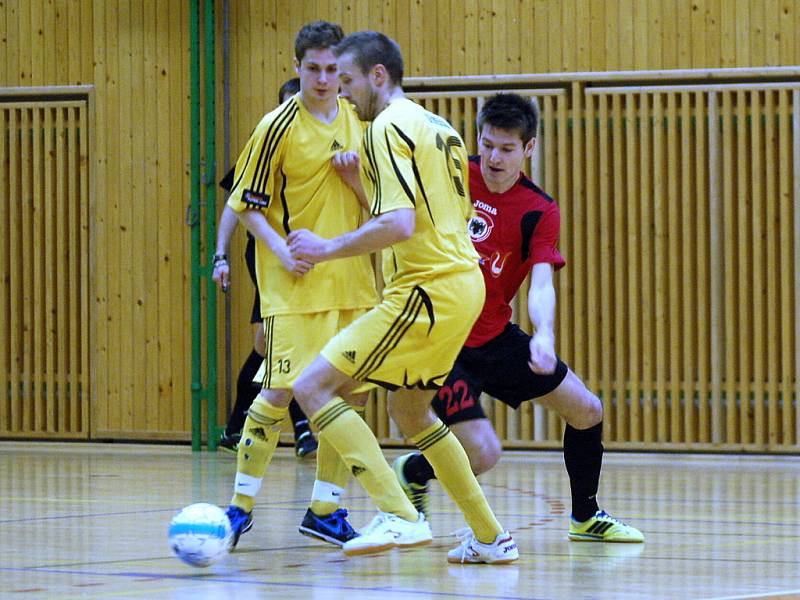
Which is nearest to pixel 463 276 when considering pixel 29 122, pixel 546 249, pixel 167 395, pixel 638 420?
pixel 546 249

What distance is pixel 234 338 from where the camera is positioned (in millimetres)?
9680

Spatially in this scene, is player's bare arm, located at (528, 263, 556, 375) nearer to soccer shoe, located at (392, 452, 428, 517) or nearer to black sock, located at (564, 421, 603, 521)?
black sock, located at (564, 421, 603, 521)

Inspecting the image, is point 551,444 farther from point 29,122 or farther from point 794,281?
point 29,122

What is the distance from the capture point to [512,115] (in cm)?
436

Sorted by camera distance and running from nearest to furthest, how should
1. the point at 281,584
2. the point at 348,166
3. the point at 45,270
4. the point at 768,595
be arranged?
the point at 768,595, the point at 281,584, the point at 348,166, the point at 45,270

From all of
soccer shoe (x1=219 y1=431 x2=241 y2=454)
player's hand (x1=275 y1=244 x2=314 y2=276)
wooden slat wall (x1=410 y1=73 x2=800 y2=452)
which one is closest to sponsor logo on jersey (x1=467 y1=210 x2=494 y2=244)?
player's hand (x1=275 y1=244 x2=314 y2=276)

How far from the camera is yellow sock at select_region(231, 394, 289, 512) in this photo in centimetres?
446

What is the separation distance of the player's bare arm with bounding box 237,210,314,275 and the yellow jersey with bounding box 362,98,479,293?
1.34 ft

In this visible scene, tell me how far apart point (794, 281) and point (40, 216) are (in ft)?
16.8

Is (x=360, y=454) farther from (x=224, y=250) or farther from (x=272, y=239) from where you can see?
(x=224, y=250)

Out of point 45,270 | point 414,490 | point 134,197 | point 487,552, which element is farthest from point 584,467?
point 45,270

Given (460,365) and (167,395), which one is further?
(167,395)

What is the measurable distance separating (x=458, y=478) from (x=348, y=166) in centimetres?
108

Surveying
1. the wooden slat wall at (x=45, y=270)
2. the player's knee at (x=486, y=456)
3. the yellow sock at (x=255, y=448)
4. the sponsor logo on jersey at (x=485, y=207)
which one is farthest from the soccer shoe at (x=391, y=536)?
the wooden slat wall at (x=45, y=270)
